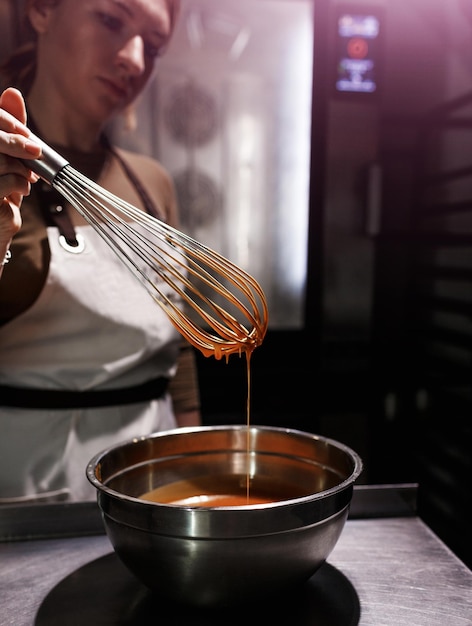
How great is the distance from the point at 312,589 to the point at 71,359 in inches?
23.9

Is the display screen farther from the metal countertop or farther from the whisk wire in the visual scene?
the metal countertop

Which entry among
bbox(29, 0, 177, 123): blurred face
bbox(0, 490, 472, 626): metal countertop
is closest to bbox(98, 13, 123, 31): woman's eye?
bbox(29, 0, 177, 123): blurred face

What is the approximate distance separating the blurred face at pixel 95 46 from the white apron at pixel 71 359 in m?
0.35

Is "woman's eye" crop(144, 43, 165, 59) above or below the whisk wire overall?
above

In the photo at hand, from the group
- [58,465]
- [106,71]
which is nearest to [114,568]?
[58,465]

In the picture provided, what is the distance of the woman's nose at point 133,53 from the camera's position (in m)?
1.18

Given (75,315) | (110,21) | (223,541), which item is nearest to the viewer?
(223,541)

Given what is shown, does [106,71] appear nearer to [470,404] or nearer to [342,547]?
[342,547]

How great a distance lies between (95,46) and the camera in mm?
1181

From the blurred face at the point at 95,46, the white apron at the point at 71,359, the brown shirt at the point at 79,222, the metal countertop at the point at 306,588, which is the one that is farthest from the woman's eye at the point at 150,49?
the metal countertop at the point at 306,588

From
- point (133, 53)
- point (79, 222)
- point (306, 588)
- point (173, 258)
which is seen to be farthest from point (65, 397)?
point (133, 53)

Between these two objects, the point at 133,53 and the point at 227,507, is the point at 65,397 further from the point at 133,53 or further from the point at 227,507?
the point at 133,53

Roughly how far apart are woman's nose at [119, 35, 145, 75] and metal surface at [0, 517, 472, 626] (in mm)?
930

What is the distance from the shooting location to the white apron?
3.31 feet
